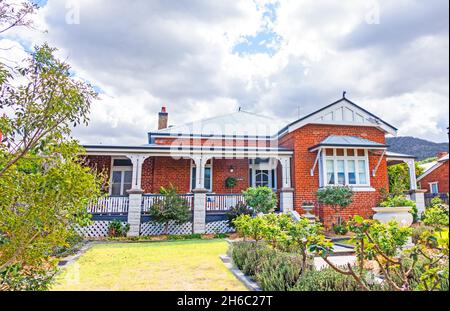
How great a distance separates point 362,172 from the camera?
528 inches

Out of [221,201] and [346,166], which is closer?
[221,201]

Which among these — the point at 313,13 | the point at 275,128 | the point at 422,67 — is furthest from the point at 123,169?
the point at 422,67

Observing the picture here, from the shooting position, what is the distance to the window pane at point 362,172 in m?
13.3

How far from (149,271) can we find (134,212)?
20.8 ft

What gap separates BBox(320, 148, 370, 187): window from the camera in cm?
1302

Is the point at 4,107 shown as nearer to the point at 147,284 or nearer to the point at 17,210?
the point at 17,210

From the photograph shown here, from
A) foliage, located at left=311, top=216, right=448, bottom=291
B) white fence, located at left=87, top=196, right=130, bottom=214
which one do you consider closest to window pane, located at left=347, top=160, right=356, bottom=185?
foliage, located at left=311, top=216, right=448, bottom=291

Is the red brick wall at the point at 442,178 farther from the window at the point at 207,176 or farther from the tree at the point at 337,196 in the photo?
the window at the point at 207,176

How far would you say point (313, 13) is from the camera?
4.23m

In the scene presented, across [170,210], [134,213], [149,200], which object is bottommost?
[134,213]

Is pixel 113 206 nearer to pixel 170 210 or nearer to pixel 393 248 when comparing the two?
pixel 170 210

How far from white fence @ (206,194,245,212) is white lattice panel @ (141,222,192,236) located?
4.30ft

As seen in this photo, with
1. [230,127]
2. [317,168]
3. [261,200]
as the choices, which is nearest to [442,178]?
[261,200]

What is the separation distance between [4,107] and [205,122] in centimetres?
1478
